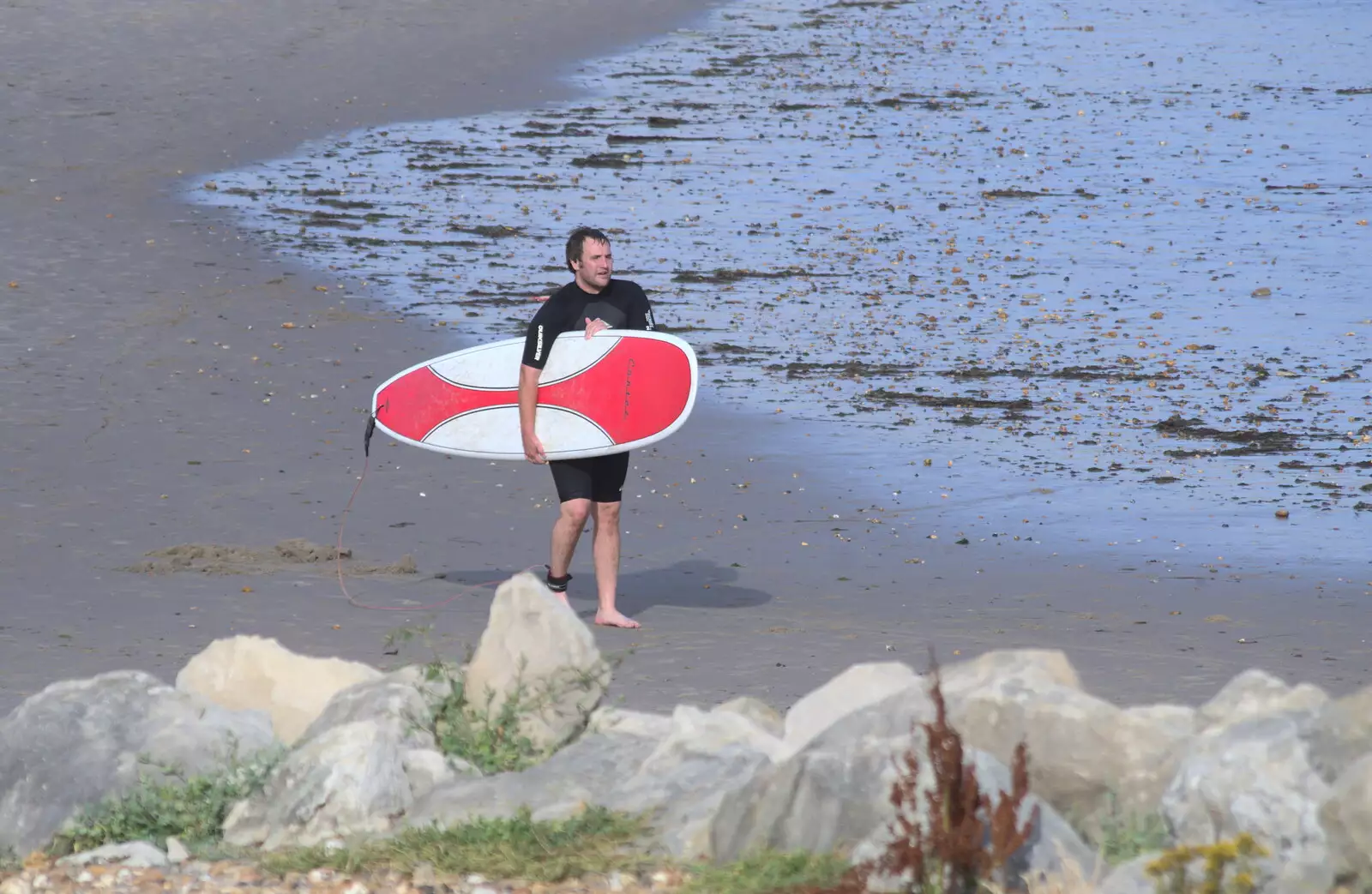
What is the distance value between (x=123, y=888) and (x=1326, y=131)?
22.1 meters

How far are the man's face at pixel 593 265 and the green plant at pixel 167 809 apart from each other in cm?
328

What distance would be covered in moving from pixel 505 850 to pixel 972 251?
1283 centimetres

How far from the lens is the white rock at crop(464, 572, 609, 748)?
6.83 m

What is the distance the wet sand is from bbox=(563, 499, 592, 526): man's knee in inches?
20.6

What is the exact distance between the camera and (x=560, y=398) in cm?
964

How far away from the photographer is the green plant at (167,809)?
6.41 metres

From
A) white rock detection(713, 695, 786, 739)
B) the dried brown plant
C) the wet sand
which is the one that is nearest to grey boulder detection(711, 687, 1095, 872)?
the dried brown plant

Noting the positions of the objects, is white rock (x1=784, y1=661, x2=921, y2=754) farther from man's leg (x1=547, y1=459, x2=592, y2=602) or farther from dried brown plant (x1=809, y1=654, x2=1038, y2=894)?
man's leg (x1=547, y1=459, x2=592, y2=602)

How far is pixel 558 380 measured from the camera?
381 inches

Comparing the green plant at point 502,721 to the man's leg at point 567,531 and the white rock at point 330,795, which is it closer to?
the white rock at point 330,795

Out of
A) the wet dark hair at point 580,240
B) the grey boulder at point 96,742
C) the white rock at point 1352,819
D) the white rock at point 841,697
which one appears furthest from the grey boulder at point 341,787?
the wet dark hair at point 580,240

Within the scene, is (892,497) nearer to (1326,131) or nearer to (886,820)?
(886,820)

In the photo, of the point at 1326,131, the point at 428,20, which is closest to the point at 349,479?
the point at 1326,131

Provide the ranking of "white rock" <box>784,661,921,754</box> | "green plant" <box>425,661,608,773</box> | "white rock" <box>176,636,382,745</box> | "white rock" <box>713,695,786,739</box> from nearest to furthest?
"white rock" <box>784,661,921,754</box> < "green plant" <box>425,661,608,773</box> < "white rock" <box>713,695,786,739</box> < "white rock" <box>176,636,382,745</box>
